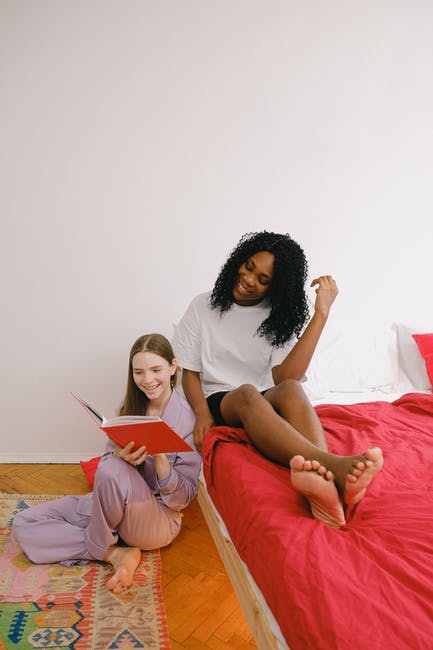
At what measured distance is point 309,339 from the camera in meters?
1.53

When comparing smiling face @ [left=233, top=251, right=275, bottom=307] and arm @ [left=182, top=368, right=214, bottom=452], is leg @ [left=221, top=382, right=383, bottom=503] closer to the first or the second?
arm @ [left=182, top=368, right=214, bottom=452]

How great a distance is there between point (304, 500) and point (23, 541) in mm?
956

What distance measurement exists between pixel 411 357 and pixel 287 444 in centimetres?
125

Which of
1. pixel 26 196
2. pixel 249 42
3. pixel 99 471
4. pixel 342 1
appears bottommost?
pixel 99 471

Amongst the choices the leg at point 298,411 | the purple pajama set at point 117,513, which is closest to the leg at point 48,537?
the purple pajama set at point 117,513

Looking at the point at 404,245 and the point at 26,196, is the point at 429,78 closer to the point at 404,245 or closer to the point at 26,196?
the point at 404,245

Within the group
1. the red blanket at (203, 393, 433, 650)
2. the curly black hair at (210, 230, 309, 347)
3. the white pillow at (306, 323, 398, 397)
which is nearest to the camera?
the red blanket at (203, 393, 433, 650)

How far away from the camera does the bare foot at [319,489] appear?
3.05 feet

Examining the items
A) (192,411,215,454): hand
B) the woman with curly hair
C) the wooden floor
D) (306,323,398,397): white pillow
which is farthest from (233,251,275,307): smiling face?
the wooden floor

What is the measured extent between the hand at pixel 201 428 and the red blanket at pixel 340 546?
0.35ft

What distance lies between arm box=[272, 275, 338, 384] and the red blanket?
26 cm

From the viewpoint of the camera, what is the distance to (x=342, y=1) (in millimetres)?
2336

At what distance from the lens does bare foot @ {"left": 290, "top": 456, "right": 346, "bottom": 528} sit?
0.93 m

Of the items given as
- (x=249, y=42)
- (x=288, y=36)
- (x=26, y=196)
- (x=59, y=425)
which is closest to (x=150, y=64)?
(x=249, y=42)
